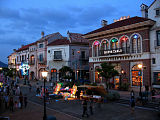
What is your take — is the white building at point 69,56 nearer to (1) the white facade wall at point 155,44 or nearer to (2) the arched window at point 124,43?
(2) the arched window at point 124,43

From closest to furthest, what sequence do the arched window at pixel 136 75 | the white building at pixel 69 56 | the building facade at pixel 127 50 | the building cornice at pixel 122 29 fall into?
the building cornice at pixel 122 29 < the building facade at pixel 127 50 < the arched window at pixel 136 75 < the white building at pixel 69 56

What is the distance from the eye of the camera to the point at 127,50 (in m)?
27.7

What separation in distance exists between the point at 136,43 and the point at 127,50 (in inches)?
74.4

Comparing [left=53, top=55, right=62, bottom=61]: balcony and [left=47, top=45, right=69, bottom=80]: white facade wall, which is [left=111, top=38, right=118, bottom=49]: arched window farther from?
[left=53, top=55, right=62, bottom=61]: balcony

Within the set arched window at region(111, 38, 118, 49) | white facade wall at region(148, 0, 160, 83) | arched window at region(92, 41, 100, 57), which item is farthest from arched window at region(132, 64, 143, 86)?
arched window at region(92, 41, 100, 57)

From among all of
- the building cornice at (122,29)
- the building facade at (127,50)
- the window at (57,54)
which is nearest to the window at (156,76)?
the building facade at (127,50)

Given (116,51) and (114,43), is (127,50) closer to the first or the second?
(116,51)

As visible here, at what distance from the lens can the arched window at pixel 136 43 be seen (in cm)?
2631

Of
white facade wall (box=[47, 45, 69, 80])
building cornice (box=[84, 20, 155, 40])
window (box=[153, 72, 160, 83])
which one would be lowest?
window (box=[153, 72, 160, 83])

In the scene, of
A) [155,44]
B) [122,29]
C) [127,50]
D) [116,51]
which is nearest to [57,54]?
[116,51]

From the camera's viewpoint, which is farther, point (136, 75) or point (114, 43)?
point (114, 43)

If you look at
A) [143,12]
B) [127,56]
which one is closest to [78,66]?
[127,56]

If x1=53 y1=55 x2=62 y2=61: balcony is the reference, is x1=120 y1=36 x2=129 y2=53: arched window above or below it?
above

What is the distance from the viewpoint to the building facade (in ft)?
82.9
